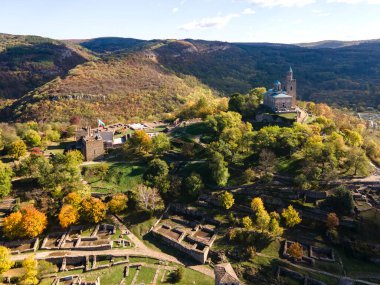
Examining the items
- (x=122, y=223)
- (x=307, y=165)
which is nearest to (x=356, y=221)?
(x=307, y=165)

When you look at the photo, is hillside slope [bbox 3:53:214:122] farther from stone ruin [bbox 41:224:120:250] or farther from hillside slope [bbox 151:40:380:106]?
stone ruin [bbox 41:224:120:250]

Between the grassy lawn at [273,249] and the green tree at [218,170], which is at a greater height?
the green tree at [218,170]

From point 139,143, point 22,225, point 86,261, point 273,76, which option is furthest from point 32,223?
point 273,76

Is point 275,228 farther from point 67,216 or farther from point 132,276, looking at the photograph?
point 67,216

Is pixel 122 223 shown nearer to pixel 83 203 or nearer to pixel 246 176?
pixel 83 203

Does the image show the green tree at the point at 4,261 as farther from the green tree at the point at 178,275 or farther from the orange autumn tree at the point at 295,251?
the orange autumn tree at the point at 295,251

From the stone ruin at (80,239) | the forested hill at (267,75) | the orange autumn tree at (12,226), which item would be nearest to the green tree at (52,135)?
the orange autumn tree at (12,226)
